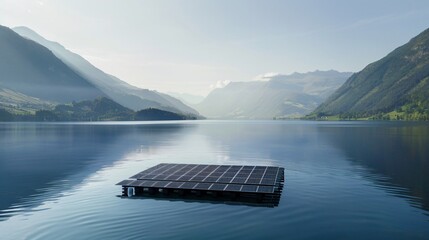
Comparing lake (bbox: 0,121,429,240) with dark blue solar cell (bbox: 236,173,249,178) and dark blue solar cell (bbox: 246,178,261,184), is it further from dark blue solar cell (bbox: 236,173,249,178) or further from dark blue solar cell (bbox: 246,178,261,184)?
dark blue solar cell (bbox: 236,173,249,178)

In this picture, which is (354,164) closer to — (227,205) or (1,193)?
(227,205)

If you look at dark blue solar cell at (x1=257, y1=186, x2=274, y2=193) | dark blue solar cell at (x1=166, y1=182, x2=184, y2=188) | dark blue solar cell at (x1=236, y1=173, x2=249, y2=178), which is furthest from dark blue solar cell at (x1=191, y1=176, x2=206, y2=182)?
dark blue solar cell at (x1=257, y1=186, x2=274, y2=193)

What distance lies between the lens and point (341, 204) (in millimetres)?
49125

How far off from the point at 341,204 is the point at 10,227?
139 ft

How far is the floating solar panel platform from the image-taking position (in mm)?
51000

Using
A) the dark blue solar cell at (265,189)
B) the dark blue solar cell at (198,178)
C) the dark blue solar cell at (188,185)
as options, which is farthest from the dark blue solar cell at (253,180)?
the dark blue solar cell at (188,185)

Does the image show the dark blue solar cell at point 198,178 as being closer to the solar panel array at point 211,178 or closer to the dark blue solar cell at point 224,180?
the solar panel array at point 211,178


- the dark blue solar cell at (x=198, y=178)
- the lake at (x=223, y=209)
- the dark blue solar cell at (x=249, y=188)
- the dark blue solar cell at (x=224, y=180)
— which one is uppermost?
the dark blue solar cell at (x=198, y=178)

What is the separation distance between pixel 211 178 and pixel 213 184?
495cm

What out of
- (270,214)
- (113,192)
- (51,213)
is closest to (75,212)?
(51,213)

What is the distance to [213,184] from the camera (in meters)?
55.6

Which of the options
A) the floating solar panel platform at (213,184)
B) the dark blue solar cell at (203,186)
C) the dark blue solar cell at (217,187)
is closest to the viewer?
the floating solar panel platform at (213,184)

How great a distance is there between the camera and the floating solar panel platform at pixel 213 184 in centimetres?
5100

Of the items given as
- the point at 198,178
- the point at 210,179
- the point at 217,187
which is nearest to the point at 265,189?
the point at 217,187
